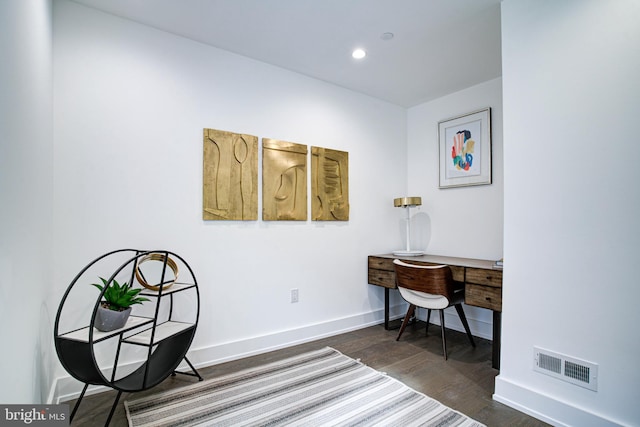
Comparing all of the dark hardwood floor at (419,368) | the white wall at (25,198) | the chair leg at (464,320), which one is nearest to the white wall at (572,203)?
the dark hardwood floor at (419,368)

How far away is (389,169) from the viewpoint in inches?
145

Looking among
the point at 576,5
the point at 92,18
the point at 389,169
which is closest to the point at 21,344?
the point at 92,18

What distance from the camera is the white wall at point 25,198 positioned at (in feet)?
3.50

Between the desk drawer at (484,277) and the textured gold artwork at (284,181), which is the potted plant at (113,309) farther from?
the desk drawer at (484,277)

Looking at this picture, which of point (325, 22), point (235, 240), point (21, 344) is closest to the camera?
point (21, 344)

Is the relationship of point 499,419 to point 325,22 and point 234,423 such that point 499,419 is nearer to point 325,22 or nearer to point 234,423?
point 234,423

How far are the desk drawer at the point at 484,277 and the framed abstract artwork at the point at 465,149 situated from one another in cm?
104

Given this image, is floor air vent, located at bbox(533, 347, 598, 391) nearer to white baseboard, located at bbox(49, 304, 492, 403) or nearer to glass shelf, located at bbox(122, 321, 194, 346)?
white baseboard, located at bbox(49, 304, 492, 403)

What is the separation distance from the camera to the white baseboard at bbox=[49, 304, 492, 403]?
6.46ft

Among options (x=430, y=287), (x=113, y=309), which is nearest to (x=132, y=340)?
(x=113, y=309)

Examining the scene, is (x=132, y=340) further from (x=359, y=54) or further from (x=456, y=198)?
(x=456, y=198)

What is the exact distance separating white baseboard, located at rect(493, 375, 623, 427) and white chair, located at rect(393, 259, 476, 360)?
0.62m

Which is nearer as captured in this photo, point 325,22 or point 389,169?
point 325,22

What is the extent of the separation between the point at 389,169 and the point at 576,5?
2.14 metres
